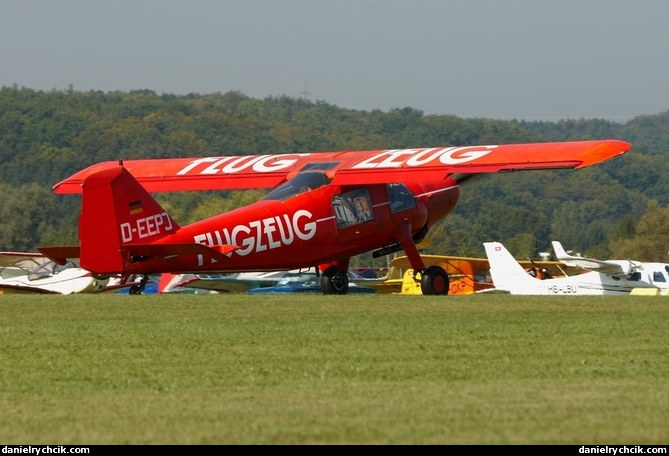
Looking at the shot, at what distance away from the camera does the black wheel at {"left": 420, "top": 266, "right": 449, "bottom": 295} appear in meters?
18.3

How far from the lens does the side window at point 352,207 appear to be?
17875mm

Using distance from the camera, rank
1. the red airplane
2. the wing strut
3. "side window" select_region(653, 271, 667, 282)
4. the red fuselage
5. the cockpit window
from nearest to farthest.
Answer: the red airplane
the red fuselage
the cockpit window
the wing strut
"side window" select_region(653, 271, 667, 282)

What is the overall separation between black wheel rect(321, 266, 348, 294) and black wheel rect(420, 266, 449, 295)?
4.38 ft

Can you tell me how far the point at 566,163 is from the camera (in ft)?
54.1

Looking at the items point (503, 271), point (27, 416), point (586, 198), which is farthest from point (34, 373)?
point (586, 198)

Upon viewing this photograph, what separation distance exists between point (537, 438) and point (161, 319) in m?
6.86

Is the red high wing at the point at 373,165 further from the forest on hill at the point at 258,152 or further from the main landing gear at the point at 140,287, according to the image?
the forest on hill at the point at 258,152

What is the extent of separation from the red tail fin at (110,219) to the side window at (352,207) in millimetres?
3158

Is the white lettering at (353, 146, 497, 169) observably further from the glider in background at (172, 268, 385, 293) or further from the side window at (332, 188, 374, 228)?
the glider in background at (172, 268, 385, 293)

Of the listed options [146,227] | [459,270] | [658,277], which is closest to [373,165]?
[146,227]

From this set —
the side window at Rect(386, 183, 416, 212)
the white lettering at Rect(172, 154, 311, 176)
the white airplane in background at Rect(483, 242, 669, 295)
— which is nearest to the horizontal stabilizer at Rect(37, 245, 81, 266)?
the white lettering at Rect(172, 154, 311, 176)

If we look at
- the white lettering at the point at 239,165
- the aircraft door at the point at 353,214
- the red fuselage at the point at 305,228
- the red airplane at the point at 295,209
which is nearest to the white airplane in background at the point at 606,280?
the red airplane at the point at 295,209

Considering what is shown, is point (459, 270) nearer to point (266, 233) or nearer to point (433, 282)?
point (433, 282)

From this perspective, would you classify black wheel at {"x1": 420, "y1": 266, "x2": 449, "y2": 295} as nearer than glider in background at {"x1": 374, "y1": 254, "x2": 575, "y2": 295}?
Yes
